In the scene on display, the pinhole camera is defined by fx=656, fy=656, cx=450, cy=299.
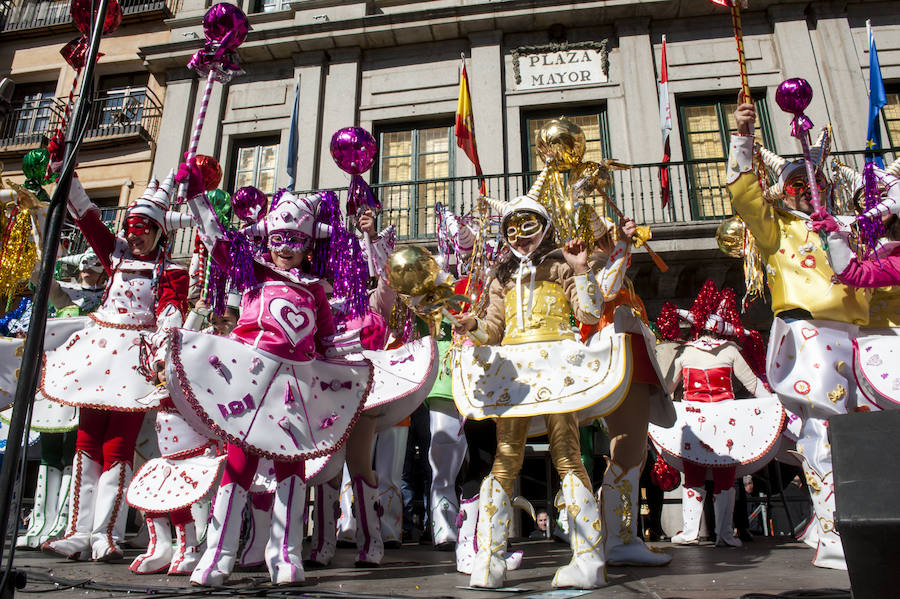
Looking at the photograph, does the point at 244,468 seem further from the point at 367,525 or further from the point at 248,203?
the point at 248,203

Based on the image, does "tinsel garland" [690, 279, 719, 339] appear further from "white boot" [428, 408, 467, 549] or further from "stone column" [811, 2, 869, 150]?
"stone column" [811, 2, 869, 150]

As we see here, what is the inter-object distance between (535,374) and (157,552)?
1950 mm

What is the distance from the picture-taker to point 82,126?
215 centimetres

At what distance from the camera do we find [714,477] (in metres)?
4.88

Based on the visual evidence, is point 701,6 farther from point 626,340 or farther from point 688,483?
point 626,340

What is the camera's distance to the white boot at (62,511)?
3891 millimetres

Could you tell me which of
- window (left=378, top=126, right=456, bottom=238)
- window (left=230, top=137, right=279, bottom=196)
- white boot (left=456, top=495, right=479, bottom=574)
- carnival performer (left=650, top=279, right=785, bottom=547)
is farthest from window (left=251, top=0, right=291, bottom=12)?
white boot (left=456, top=495, right=479, bottom=574)

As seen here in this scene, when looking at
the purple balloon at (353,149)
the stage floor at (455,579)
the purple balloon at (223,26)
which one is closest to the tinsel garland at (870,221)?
the stage floor at (455,579)

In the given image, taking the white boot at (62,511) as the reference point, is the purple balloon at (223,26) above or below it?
above

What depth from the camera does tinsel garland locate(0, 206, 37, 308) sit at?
12.6ft

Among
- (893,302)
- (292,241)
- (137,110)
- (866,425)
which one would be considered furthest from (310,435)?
(137,110)

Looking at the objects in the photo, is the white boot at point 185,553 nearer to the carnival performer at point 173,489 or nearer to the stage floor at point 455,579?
the carnival performer at point 173,489

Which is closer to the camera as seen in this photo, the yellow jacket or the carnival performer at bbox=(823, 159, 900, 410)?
the carnival performer at bbox=(823, 159, 900, 410)

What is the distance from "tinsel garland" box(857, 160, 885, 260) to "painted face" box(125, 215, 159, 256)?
3899mm
